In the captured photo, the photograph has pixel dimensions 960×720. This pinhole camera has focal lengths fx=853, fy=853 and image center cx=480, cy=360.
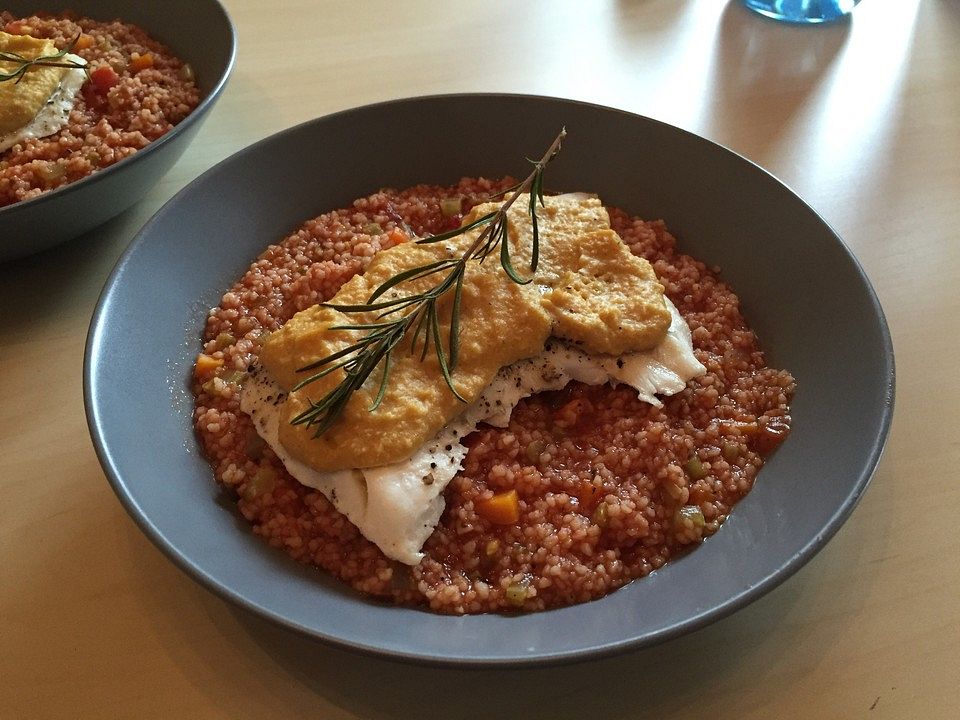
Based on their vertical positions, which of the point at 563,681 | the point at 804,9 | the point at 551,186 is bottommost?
the point at 563,681

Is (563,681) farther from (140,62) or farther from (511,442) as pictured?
(140,62)

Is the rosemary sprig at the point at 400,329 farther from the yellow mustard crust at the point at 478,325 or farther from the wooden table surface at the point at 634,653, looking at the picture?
the wooden table surface at the point at 634,653

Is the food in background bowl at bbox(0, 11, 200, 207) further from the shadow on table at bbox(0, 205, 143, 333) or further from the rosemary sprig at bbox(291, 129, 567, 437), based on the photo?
the rosemary sprig at bbox(291, 129, 567, 437)

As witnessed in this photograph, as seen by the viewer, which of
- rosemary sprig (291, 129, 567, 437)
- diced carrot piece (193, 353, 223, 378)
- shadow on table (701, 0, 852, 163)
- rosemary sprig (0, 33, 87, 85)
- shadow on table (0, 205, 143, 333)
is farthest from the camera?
shadow on table (701, 0, 852, 163)

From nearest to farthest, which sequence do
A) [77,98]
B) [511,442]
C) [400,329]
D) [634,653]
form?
[634,653], [400,329], [511,442], [77,98]

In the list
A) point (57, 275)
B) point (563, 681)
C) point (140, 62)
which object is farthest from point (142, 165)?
point (563, 681)

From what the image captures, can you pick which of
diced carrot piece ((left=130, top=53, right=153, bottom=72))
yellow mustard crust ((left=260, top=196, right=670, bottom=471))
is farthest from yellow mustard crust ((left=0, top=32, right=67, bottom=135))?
yellow mustard crust ((left=260, top=196, right=670, bottom=471))

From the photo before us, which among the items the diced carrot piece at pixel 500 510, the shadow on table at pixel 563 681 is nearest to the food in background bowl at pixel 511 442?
the diced carrot piece at pixel 500 510
